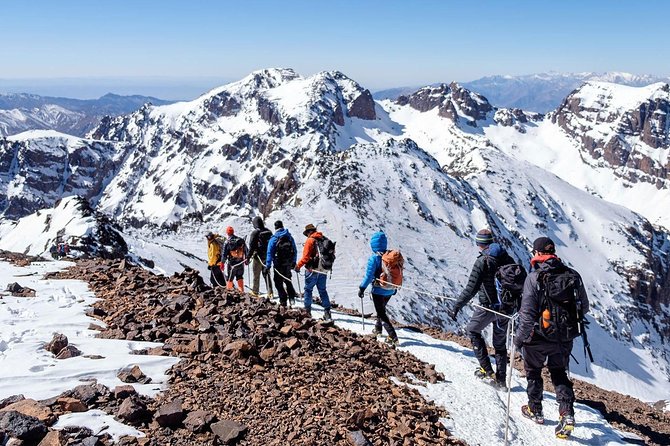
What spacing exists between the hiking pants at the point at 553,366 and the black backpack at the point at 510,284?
1420 millimetres

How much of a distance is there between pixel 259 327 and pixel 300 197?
56101 mm

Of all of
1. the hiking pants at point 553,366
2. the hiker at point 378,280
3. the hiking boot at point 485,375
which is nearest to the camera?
the hiking pants at point 553,366

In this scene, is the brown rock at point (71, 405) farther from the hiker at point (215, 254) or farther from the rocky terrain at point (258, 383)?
the hiker at point (215, 254)

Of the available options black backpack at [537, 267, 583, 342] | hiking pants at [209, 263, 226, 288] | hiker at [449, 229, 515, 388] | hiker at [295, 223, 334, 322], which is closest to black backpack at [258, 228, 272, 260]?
hiking pants at [209, 263, 226, 288]

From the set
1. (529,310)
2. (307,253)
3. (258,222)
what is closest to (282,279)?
(307,253)

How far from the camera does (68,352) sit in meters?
8.26

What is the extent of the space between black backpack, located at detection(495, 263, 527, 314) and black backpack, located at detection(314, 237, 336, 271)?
588cm

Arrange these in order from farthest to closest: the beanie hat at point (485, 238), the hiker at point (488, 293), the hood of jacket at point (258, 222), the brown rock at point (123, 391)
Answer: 1. the hood of jacket at point (258, 222)
2. the beanie hat at point (485, 238)
3. the hiker at point (488, 293)
4. the brown rock at point (123, 391)

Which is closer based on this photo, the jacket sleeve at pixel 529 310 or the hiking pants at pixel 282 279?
the jacket sleeve at pixel 529 310

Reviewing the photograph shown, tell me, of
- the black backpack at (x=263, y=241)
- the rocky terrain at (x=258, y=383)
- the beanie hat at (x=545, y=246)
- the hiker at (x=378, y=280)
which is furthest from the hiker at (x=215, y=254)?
the beanie hat at (x=545, y=246)

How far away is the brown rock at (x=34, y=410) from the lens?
19.6 ft

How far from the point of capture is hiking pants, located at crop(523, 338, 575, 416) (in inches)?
313

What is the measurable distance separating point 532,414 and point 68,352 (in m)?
8.59

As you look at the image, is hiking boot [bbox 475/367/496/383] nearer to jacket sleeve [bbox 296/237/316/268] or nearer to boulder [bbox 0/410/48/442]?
jacket sleeve [bbox 296/237/316/268]
